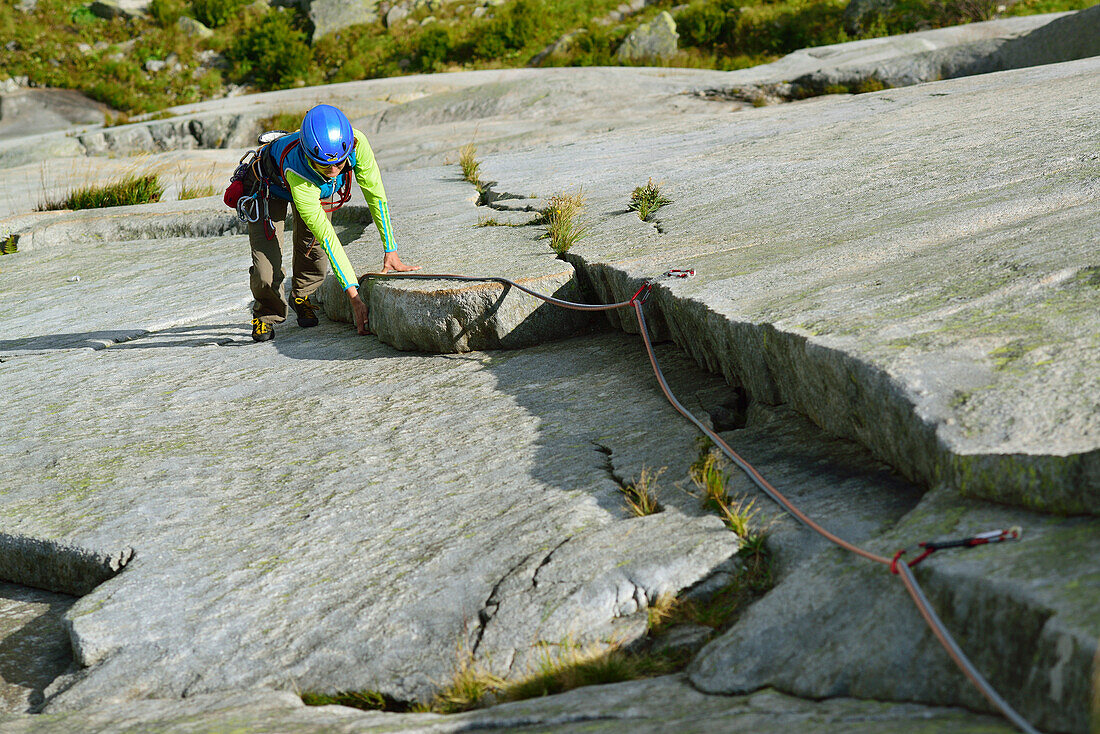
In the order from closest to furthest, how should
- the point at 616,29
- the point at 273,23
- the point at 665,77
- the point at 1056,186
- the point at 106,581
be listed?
the point at 106,581 → the point at 1056,186 → the point at 665,77 → the point at 616,29 → the point at 273,23

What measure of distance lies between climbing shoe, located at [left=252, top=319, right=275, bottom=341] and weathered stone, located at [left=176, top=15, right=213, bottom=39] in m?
28.4

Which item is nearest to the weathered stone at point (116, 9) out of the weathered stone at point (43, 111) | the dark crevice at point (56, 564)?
the weathered stone at point (43, 111)

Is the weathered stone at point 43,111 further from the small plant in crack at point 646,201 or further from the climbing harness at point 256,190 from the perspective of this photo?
the small plant in crack at point 646,201

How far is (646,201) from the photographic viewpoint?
5.41m

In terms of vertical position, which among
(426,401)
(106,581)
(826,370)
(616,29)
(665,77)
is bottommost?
(106,581)

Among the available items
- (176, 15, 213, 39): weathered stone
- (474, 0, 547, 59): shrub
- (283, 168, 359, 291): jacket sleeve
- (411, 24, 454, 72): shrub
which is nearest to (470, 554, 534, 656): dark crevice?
(283, 168, 359, 291): jacket sleeve

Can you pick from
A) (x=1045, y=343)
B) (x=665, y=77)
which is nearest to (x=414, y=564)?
(x=1045, y=343)

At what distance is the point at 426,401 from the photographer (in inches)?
161

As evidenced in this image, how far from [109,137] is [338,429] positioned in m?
14.4

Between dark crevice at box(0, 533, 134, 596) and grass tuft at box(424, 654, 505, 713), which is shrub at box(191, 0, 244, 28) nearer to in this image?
dark crevice at box(0, 533, 134, 596)

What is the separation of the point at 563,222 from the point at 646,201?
0.66m

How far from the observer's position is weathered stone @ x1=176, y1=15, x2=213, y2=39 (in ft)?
96.6

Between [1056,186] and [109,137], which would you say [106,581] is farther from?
[109,137]

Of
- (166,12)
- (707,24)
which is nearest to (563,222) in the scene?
(707,24)
